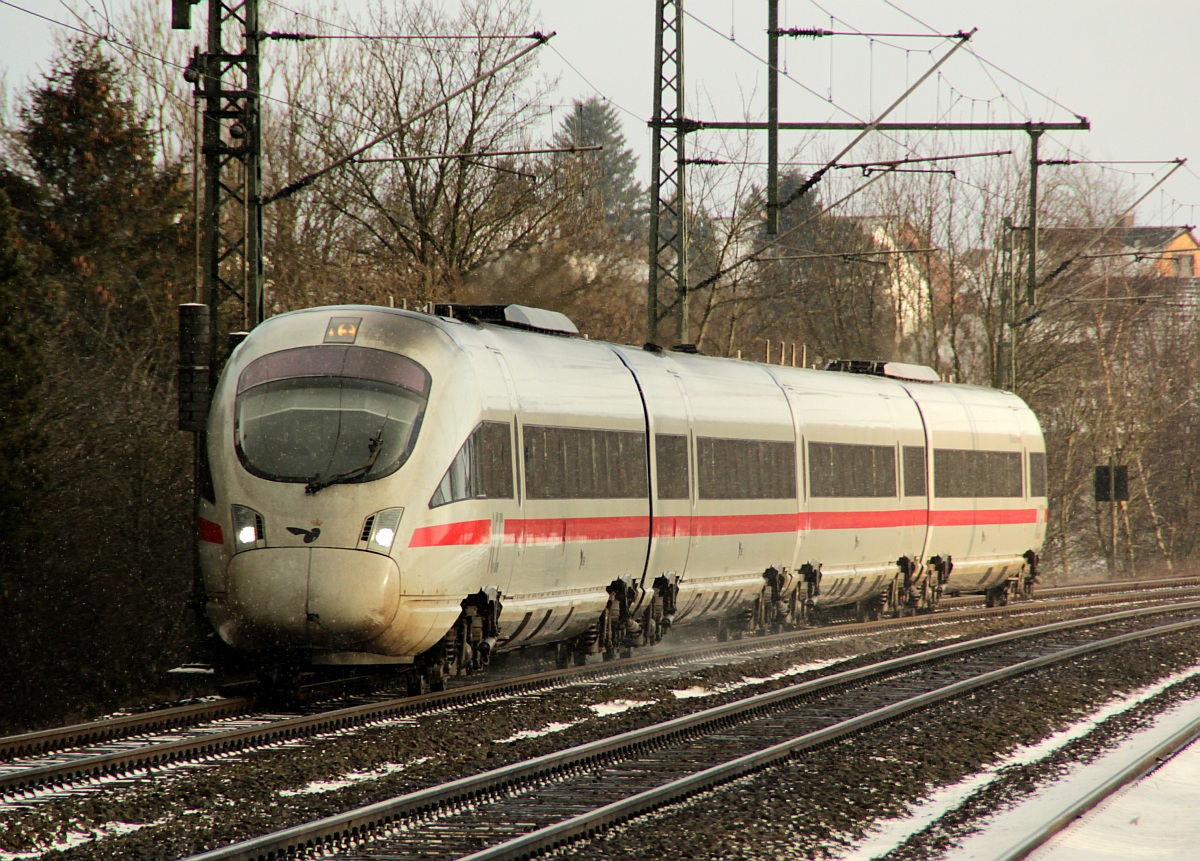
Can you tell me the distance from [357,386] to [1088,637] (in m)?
12.9

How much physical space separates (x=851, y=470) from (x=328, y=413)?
1184 cm

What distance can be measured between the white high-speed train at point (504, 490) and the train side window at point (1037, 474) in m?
7.31

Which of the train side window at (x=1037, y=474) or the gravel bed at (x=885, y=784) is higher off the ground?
the train side window at (x=1037, y=474)

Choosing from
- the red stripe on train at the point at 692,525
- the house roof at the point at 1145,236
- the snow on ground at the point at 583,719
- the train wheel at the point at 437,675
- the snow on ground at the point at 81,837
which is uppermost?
the house roof at the point at 1145,236

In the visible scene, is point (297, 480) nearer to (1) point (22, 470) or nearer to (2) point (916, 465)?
(1) point (22, 470)

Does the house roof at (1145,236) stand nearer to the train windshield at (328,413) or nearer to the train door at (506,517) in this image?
the train door at (506,517)

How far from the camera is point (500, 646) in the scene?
15.0 metres

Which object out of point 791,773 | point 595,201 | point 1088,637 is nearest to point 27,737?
point 791,773

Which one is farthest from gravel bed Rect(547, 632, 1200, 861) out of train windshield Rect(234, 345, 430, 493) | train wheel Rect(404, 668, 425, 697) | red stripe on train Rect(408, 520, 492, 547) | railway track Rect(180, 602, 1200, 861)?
train windshield Rect(234, 345, 430, 493)

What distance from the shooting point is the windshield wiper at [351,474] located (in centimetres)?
1262

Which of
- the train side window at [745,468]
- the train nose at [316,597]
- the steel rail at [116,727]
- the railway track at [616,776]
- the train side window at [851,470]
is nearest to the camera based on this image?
the railway track at [616,776]

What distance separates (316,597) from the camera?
12.4 meters

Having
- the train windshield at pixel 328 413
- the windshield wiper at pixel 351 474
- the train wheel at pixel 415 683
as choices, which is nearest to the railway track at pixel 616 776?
the train wheel at pixel 415 683

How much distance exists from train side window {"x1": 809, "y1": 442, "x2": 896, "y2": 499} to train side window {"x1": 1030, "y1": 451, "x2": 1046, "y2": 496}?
660 cm
